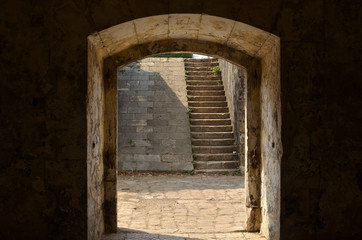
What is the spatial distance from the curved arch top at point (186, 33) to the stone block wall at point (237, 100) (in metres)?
4.57

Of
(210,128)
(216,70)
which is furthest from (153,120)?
(216,70)

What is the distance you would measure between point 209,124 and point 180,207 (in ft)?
16.6

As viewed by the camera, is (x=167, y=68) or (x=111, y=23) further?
(x=167, y=68)

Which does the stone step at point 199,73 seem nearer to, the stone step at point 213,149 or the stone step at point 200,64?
the stone step at point 200,64

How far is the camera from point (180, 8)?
301cm

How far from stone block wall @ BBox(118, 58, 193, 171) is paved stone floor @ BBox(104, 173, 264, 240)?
0.68 meters

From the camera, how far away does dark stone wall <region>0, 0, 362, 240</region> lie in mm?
2969

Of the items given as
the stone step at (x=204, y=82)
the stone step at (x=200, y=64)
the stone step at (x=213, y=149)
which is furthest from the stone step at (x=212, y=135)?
the stone step at (x=200, y=64)

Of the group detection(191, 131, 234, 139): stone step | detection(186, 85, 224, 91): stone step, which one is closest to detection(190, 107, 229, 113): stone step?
detection(191, 131, 234, 139): stone step

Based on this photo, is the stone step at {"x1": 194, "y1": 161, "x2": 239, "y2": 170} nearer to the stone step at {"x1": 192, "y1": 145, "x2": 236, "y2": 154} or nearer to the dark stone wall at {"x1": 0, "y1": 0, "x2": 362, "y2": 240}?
the stone step at {"x1": 192, "y1": 145, "x2": 236, "y2": 154}
